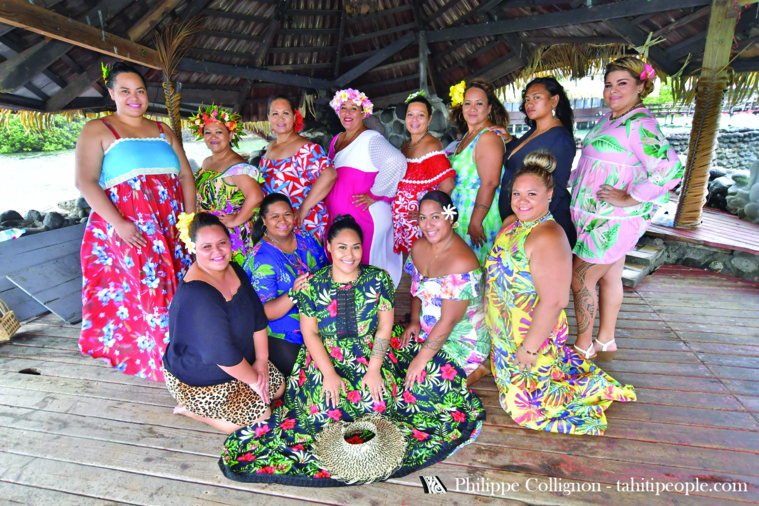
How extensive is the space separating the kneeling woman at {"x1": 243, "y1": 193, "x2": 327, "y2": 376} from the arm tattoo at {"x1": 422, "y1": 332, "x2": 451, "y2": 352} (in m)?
0.74

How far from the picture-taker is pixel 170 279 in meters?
2.50

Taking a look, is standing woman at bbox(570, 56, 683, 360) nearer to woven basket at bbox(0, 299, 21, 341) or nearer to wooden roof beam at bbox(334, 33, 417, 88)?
woven basket at bbox(0, 299, 21, 341)

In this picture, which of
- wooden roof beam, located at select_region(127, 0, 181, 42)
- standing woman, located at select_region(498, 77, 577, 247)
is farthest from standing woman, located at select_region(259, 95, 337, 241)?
wooden roof beam, located at select_region(127, 0, 181, 42)

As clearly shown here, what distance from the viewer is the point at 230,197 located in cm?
263

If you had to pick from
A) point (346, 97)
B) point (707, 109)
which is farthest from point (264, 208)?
point (707, 109)

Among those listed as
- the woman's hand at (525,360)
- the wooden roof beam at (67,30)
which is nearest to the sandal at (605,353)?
the woman's hand at (525,360)

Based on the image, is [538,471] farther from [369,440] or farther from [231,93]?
[231,93]

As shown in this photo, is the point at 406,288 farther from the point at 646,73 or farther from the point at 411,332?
the point at 646,73

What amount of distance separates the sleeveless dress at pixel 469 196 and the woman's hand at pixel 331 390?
1.21 meters

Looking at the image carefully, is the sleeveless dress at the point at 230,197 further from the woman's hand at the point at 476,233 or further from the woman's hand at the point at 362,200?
the woman's hand at the point at 476,233

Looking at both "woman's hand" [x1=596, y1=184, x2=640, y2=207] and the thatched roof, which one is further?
the thatched roof

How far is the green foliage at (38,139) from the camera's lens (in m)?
13.7

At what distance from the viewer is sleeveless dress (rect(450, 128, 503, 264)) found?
264 centimetres

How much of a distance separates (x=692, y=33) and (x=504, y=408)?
431cm
